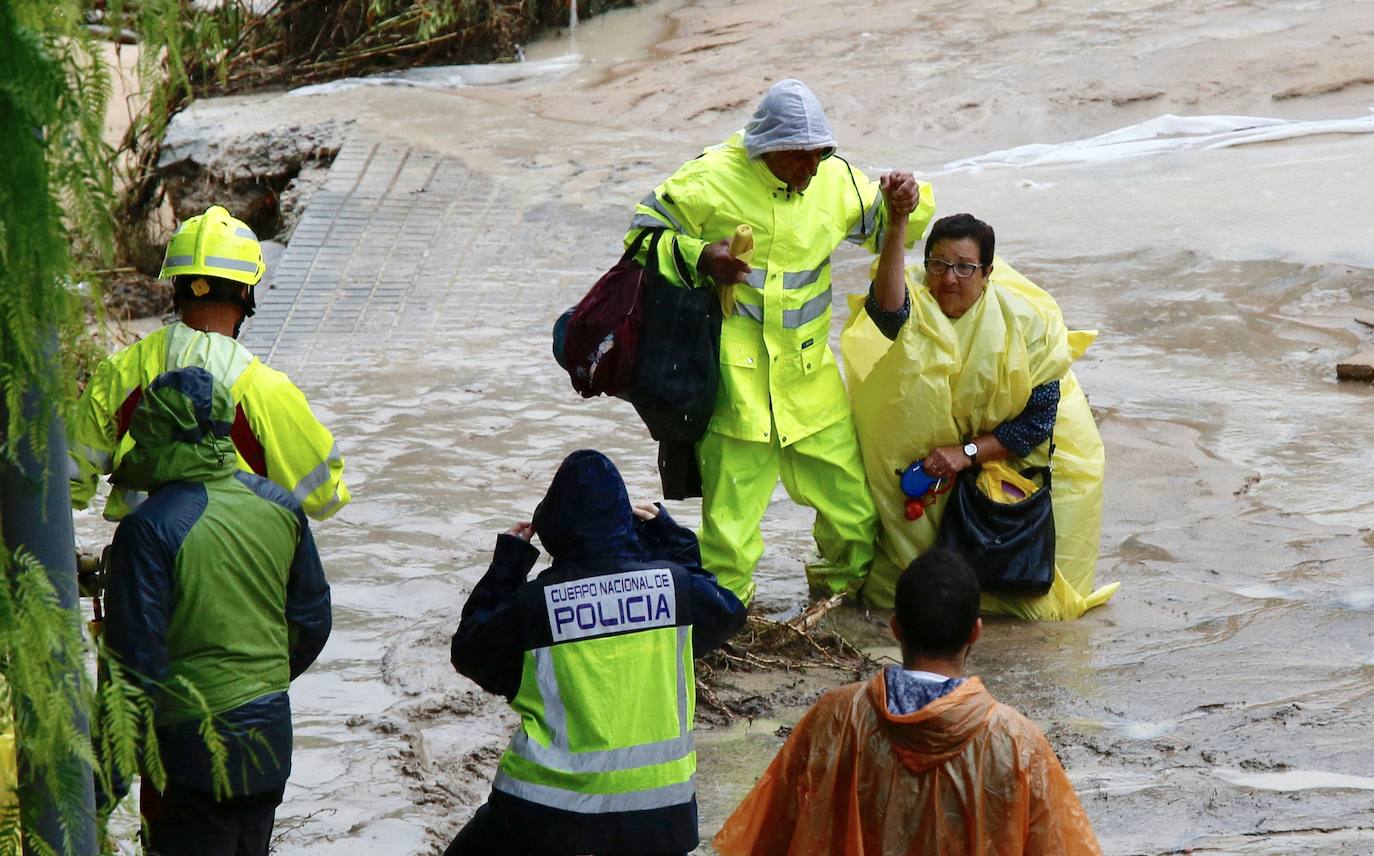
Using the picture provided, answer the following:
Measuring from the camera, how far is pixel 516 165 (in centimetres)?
1080

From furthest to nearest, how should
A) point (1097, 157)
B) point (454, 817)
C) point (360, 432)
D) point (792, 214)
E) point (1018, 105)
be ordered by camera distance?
point (1018, 105)
point (1097, 157)
point (360, 432)
point (792, 214)
point (454, 817)

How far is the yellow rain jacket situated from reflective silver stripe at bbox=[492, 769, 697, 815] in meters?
0.31

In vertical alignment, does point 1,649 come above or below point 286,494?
above

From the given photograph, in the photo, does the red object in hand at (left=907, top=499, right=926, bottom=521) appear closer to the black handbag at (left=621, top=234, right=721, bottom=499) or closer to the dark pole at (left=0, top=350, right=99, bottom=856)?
the black handbag at (left=621, top=234, right=721, bottom=499)

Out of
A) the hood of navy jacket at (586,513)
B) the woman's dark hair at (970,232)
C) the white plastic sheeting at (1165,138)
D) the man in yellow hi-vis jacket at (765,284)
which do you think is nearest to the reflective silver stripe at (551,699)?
the hood of navy jacket at (586,513)

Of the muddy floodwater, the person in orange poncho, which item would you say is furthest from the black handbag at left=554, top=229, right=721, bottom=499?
the person in orange poncho

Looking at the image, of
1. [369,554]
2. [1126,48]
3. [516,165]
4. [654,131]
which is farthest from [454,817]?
[1126,48]

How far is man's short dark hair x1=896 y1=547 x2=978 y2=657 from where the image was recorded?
2.88 meters

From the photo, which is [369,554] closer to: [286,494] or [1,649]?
[286,494]

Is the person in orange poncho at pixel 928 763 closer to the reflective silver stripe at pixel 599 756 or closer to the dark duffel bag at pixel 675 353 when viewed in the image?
the reflective silver stripe at pixel 599 756

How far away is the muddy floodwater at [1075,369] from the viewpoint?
446cm

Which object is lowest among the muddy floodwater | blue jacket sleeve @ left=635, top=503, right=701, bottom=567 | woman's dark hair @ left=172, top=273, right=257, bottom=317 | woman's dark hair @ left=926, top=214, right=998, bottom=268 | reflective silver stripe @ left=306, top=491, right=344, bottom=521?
the muddy floodwater

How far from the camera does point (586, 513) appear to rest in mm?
3180

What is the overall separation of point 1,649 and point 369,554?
4040 millimetres
